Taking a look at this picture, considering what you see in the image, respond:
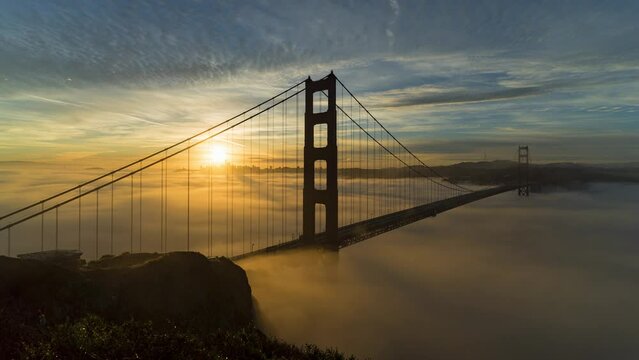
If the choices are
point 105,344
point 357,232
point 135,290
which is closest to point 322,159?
point 357,232

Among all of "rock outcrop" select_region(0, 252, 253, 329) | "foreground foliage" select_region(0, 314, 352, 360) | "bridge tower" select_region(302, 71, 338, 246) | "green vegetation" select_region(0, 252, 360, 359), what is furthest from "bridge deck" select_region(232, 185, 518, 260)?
"foreground foliage" select_region(0, 314, 352, 360)

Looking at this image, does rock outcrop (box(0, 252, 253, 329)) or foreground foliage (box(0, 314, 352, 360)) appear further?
rock outcrop (box(0, 252, 253, 329))

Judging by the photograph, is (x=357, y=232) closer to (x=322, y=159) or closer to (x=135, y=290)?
(x=322, y=159)

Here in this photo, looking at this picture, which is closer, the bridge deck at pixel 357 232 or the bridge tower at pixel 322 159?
the bridge deck at pixel 357 232

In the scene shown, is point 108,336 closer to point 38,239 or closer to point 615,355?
point 615,355

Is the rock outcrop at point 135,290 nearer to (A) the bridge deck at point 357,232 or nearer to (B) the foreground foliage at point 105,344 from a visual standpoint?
(B) the foreground foliage at point 105,344

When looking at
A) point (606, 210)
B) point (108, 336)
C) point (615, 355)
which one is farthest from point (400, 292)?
point (606, 210)

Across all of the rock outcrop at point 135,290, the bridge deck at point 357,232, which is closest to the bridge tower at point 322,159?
the bridge deck at point 357,232

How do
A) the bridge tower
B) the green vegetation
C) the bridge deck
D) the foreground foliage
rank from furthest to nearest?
the bridge tower → the bridge deck → the green vegetation → the foreground foliage

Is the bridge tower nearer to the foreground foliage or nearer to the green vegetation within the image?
the green vegetation
